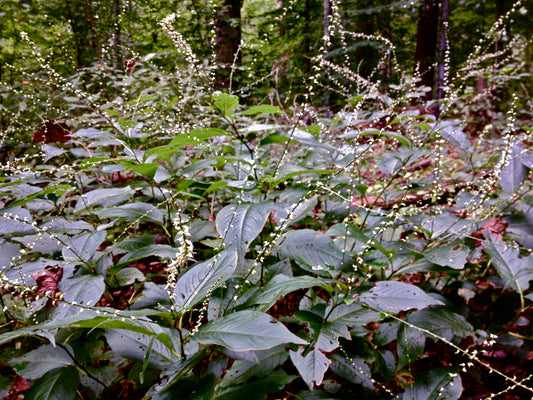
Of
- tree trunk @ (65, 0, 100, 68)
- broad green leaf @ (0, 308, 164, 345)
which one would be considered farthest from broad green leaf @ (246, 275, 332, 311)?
tree trunk @ (65, 0, 100, 68)

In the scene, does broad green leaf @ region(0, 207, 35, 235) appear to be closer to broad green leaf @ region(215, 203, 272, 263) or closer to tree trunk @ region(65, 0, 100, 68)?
broad green leaf @ region(215, 203, 272, 263)

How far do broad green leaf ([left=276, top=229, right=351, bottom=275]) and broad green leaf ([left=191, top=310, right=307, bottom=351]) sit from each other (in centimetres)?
45

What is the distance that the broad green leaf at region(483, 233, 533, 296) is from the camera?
1474 mm

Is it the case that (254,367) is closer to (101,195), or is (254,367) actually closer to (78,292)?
(78,292)

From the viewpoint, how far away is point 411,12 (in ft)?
26.1

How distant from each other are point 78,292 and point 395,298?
1183mm

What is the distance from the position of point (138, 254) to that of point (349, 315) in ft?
2.84

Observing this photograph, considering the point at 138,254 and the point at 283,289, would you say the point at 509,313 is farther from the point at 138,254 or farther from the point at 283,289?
the point at 138,254

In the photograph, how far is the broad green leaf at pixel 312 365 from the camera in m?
1.01

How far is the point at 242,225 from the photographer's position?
1213 millimetres

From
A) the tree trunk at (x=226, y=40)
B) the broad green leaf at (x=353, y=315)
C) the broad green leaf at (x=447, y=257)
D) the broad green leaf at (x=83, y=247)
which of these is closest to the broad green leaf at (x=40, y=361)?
the broad green leaf at (x=83, y=247)

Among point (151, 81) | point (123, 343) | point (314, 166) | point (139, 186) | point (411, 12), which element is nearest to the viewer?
point (123, 343)

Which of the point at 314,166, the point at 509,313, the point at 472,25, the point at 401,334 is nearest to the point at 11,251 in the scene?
the point at 401,334

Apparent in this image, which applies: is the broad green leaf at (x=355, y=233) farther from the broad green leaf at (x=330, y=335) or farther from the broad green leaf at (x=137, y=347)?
the broad green leaf at (x=137, y=347)
